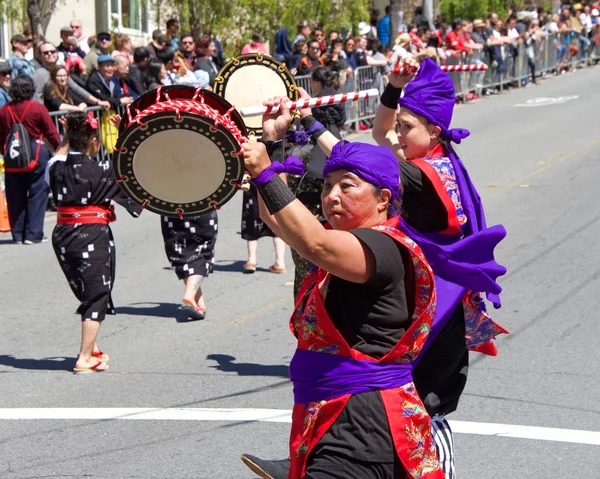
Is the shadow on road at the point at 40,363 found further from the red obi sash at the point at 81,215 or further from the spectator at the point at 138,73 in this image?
the spectator at the point at 138,73

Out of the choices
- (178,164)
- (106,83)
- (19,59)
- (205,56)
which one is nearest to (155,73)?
(106,83)

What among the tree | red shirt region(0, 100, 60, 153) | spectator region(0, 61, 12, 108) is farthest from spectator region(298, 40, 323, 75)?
red shirt region(0, 100, 60, 153)

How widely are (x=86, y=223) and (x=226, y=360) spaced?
1407 mm

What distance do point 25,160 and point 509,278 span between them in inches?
229

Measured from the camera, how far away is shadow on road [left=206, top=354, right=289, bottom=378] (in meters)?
7.74

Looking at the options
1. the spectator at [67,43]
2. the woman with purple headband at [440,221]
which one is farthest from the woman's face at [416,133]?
the spectator at [67,43]

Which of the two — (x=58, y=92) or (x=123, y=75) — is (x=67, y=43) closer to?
(x=123, y=75)

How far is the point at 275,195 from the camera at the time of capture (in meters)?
3.76

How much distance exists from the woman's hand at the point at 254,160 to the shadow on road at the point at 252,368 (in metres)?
3.99

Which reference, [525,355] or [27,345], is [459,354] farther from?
[27,345]

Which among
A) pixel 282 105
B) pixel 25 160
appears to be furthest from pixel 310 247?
pixel 25 160

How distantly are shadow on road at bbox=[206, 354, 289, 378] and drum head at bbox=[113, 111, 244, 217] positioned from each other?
3.64 meters

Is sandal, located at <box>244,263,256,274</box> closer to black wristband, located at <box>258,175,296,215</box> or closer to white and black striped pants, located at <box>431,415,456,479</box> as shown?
white and black striped pants, located at <box>431,415,456,479</box>

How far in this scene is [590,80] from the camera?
2970 centimetres
